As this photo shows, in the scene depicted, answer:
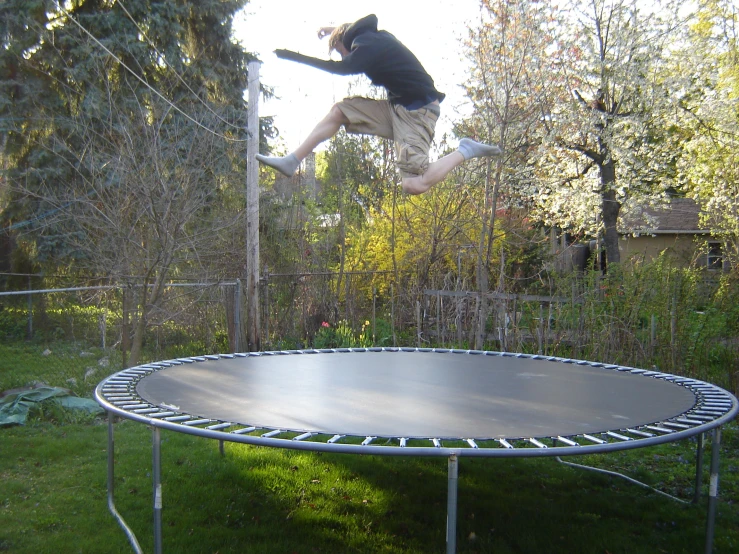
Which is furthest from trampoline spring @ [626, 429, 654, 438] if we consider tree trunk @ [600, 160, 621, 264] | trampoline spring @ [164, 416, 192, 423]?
tree trunk @ [600, 160, 621, 264]

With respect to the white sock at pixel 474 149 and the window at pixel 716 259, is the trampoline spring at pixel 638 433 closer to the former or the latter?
the white sock at pixel 474 149

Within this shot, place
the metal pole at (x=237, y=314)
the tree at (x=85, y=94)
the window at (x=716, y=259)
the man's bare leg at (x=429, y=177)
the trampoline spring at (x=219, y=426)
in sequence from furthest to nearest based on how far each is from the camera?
the tree at (x=85, y=94)
the window at (x=716, y=259)
the metal pole at (x=237, y=314)
the man's bare leg at (x=429, y=177)
the trampoline spring at (x=219, y=426)

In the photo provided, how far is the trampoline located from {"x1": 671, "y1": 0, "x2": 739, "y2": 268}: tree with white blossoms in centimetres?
556

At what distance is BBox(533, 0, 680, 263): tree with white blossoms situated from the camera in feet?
28.1

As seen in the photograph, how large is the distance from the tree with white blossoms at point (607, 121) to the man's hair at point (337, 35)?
592 cm

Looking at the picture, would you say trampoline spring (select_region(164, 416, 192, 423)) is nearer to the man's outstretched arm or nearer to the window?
the man's outstretched arm

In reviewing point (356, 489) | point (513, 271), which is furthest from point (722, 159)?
point (356, 489)

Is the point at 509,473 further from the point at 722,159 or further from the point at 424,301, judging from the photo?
the point at 722,159

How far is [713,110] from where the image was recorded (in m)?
7.94

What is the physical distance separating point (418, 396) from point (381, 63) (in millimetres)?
1103

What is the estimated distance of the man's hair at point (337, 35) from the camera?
2.20 metres

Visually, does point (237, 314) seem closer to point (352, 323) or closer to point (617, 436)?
point (352, 323)

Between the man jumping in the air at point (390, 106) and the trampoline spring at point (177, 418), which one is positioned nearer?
the trampoline spring at point (177, 418)

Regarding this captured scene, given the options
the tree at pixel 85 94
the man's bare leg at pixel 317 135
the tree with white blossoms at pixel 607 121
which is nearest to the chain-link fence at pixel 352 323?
the tree at pixel 85 94
